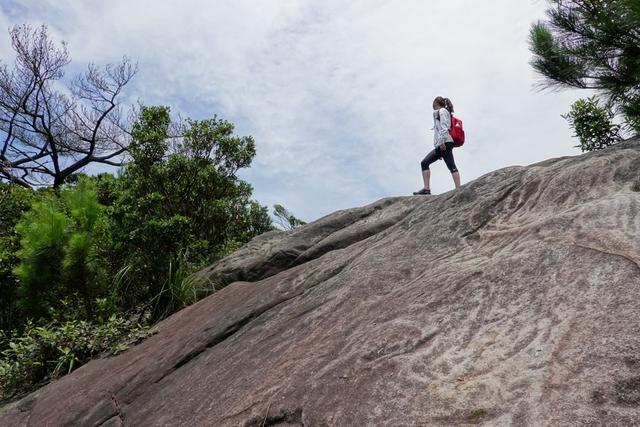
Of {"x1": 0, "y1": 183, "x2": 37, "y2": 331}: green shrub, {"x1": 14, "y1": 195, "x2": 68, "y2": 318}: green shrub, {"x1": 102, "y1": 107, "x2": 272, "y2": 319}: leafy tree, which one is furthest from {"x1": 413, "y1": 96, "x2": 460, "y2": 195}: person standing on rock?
{"x1": 0, "y1": 183, "x2": 37, "y2": 331}: green shrub

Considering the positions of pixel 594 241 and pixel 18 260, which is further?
pixel 18 260

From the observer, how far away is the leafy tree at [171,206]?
836 cm

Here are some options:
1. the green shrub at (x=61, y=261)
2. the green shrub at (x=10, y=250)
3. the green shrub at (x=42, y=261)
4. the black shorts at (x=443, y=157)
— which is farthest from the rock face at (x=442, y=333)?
the green shrub at (x=10, y=250)

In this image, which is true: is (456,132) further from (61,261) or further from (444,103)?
(61,261)

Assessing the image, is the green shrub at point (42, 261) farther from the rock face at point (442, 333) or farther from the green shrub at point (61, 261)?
the rock face at point (442, 333)

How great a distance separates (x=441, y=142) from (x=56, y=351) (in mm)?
5915

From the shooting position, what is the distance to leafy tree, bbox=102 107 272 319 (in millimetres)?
8359

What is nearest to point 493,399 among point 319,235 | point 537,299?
point 537,299

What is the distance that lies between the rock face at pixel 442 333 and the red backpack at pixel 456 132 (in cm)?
246

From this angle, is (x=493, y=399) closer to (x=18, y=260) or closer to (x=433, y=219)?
(x=433, y=219)

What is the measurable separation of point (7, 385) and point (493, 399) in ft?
23.0

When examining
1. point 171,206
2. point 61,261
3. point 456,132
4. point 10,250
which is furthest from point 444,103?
point 10,250

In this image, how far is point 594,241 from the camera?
3.25 meters

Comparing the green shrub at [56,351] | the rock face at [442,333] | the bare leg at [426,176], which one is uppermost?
the bare leg at [426,176]
